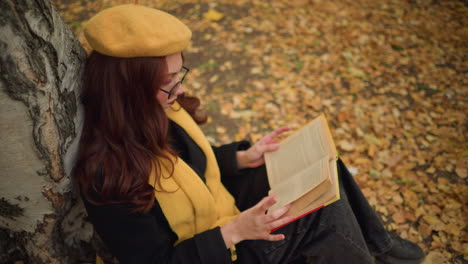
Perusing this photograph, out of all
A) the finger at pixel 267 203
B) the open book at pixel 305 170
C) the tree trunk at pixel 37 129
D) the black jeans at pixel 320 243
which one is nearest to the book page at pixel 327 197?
the open book at pixel 305 170

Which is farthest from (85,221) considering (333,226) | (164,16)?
(333,226)

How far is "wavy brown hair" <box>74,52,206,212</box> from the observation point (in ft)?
4.30

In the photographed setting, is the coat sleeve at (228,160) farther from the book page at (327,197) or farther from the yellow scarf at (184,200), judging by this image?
the book page at (327,197)

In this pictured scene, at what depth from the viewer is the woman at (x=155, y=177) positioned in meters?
1.29

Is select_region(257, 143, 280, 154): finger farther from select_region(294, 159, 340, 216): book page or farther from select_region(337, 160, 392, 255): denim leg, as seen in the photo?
select_region(294, 159, 340, 216): book page

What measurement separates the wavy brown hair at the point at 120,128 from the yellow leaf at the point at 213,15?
3077mm

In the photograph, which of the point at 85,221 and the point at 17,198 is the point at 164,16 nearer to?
the point at 17,198

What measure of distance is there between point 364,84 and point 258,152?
1.99m

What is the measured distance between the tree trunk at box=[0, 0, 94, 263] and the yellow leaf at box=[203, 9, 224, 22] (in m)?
3.03

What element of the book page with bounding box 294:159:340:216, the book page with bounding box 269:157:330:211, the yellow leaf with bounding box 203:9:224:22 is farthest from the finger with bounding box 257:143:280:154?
the yellow leaf with bounding box 203:9:224:22

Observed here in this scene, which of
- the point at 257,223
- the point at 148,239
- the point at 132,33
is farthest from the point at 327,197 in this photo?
the point at 132,33

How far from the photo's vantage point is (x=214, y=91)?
3.45 meters

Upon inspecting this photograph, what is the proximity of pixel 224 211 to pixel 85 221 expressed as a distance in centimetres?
71

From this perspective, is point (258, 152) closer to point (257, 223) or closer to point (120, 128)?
point (257, 223)
